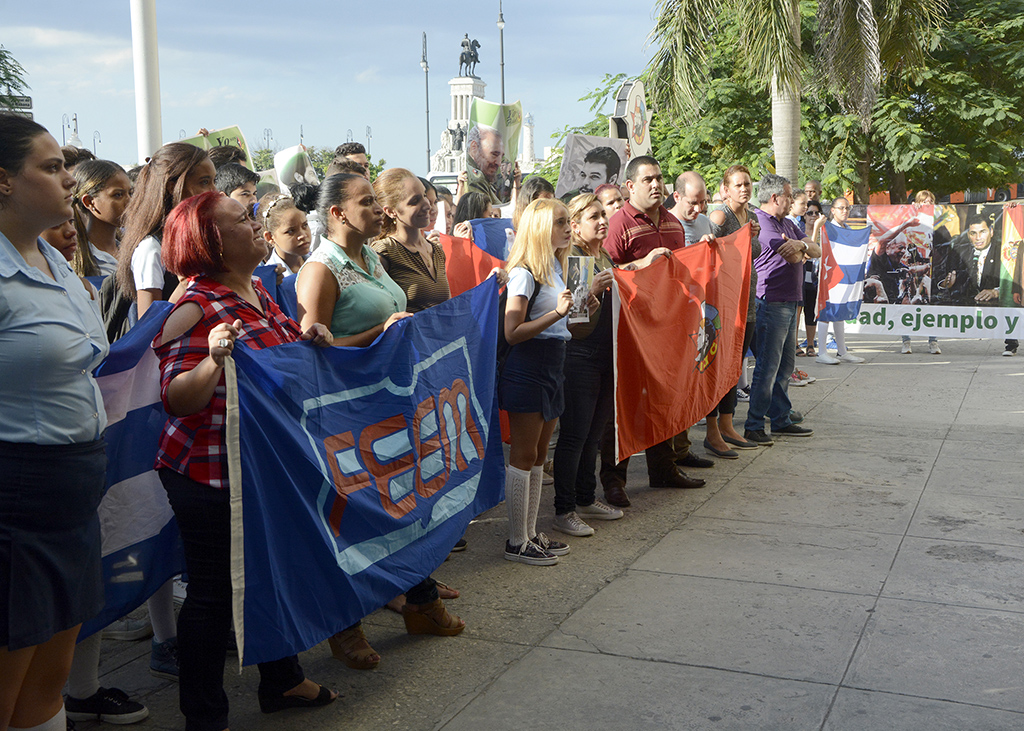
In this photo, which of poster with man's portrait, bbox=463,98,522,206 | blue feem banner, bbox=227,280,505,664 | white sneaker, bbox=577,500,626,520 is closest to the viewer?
blue feem banner, bbox=227,280,505,664

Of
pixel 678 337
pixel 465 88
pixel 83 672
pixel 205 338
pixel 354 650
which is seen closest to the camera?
pixel 205 338

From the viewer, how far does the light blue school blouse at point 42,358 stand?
2.46 meters

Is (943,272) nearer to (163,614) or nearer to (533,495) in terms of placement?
(533,495)

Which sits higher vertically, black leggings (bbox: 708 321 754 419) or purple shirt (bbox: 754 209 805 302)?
purple shirt (bbox: 754 209 805 302)

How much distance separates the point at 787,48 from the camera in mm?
15000

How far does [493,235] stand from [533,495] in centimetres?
265

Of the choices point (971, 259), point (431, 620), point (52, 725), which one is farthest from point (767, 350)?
point (971, 259)

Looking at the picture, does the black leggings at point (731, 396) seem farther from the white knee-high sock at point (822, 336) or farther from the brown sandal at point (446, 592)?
the white knee-high sock at point (822, 336)

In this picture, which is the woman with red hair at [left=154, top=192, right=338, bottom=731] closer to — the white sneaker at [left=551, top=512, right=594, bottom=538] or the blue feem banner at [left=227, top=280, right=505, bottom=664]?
the blue feem banner at [left=227, top=280, right=505, bottom=664]

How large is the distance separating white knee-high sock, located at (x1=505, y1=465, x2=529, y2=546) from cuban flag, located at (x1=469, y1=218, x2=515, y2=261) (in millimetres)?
2415

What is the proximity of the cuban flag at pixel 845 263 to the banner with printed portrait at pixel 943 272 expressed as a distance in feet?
0.67

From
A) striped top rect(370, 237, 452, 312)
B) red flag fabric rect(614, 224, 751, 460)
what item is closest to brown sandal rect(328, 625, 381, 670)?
striped top rect(370, 237, 452, 312)

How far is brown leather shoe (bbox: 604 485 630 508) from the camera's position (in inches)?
243

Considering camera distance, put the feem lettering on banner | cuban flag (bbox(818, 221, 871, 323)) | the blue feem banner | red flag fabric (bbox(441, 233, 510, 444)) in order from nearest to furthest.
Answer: the blue feem banner < the feem lettering on banner < red flag fabric (bbox(441, 233, 510, 444)) < cuban flag (bbox(818, 221, 871, 323))
